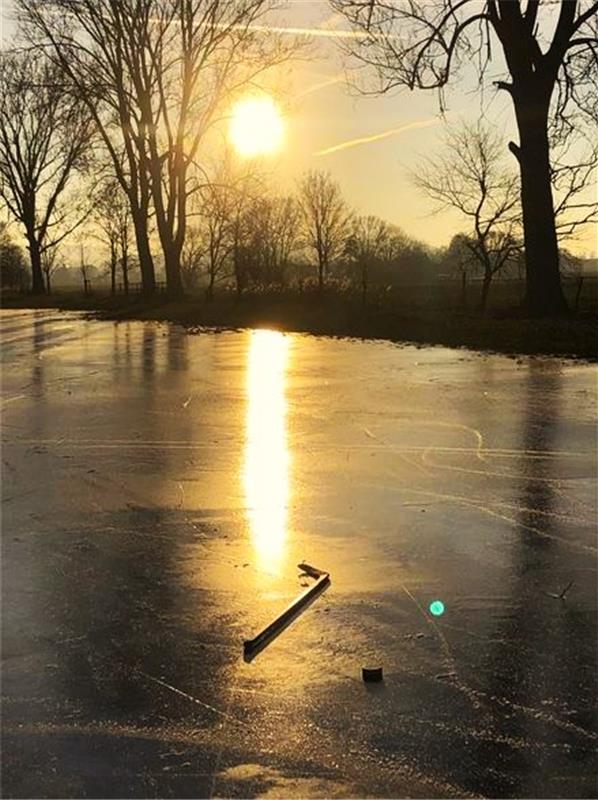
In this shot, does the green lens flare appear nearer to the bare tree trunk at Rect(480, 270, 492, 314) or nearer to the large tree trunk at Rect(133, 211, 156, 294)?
the bare tree trunk at Rect(480, 270, 492, 314)

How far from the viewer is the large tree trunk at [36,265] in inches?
2405

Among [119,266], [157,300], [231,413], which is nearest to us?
[231,413]

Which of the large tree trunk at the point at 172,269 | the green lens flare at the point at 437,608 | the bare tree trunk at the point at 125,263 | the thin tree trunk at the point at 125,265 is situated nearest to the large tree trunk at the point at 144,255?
the large tree trunk at the point at 172,269

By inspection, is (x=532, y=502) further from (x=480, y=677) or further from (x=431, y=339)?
(x=431, y=339)

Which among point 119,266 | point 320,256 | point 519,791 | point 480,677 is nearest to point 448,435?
point 480,677

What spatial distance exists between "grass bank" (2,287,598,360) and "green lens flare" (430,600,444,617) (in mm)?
11656

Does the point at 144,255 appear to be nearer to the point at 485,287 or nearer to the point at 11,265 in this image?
the point at 485,287

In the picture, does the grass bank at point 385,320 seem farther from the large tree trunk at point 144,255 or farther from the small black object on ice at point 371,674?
the small black object on ice at point 371,674


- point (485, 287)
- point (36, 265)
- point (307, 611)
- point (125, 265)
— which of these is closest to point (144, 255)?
point (125, 265)

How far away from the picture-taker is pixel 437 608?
14.4ft

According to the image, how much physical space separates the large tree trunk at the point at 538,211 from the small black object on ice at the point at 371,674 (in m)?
20.0

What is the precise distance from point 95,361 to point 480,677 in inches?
563

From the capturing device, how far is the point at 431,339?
20062 mm

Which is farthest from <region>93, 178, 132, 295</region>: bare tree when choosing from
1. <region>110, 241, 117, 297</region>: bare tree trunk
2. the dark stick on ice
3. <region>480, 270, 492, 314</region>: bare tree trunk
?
the dark stick on ice
